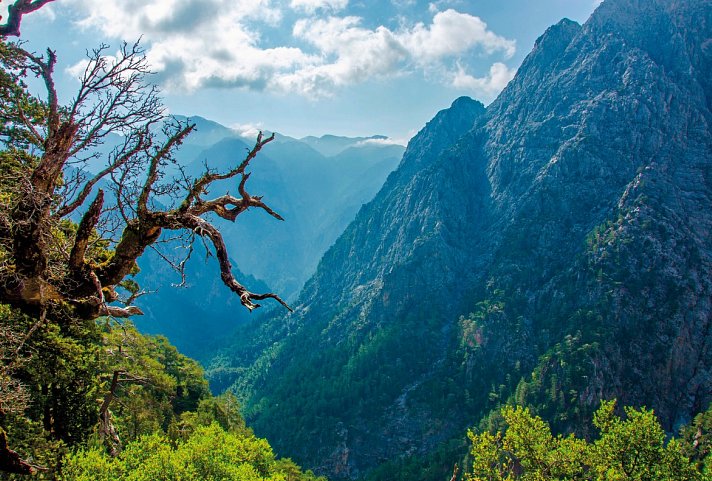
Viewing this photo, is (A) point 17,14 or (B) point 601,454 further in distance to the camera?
(B) point 601,454

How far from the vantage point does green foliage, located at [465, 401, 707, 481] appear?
95.2 ft

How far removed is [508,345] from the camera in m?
185

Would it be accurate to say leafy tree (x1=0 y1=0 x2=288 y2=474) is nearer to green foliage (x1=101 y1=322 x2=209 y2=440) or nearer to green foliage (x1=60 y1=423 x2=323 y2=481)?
green foliage (x1=101 y1=322 x2=209 y2=440)

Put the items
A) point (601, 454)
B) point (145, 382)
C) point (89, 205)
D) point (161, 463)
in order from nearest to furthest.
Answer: point (89, 205) → point (161, 463) → point (601, 454) → point (145, 382)

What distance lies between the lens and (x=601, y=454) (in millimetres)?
31016

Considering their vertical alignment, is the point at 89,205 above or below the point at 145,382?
below

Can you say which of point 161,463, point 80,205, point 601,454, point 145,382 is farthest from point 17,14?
point 601,454

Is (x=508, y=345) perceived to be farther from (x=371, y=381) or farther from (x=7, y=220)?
(x=7, y=220)

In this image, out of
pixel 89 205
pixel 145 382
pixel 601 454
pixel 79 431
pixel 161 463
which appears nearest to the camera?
pixel 89 205

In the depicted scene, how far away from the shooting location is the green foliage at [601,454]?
29.0 metres

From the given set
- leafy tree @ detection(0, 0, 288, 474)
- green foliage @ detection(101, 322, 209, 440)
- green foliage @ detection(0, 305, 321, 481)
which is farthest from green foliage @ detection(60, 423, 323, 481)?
leafy tree @ detection(0, 0, 288, 474)

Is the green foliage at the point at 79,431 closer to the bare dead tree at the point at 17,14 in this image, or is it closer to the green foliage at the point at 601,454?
the bare dead tree at the point at 17,14

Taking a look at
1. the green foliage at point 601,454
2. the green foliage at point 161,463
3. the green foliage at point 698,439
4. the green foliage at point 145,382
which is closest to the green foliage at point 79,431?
the green foliage at point 161,463

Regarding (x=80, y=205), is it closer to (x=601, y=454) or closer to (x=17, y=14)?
(x=17, y=14)
